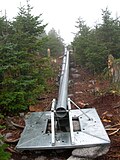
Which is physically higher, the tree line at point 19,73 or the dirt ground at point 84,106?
the tree line at point 19,73

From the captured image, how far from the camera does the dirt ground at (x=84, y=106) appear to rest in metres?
5.17

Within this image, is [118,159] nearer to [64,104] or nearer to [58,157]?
[58,157]

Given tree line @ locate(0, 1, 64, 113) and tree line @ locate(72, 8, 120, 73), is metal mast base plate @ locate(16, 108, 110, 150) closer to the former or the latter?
tree line @ locate(0, 1, 64, 113)

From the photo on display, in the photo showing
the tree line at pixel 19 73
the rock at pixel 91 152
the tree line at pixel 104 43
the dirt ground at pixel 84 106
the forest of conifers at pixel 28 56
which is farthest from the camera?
the tree line at pixel 104 43

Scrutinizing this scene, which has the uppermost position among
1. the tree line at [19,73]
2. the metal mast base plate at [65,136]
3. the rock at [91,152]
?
the tree line at [19,73]

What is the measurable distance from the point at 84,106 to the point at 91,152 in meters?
3.97

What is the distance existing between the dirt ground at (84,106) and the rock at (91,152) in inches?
8.8

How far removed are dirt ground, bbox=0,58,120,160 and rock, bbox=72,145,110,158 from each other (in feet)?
0.73

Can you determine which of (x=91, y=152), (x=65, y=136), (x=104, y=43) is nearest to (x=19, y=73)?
(x=65, y=136)

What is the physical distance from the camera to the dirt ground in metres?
5.17

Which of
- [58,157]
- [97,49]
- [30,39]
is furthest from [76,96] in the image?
[58,157]

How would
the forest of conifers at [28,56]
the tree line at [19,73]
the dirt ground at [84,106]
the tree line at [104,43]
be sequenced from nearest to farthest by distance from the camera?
the dirt ground at [84,106] → the tree line at [19,73] → the forest of conifers at [28,56] → the tree line at [104,43]

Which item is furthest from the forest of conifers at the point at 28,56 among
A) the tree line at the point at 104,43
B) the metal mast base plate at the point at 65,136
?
the metal mast base plate at the point at 65,136

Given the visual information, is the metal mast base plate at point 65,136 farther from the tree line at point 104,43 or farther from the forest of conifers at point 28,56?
the tree line at point 104,43
